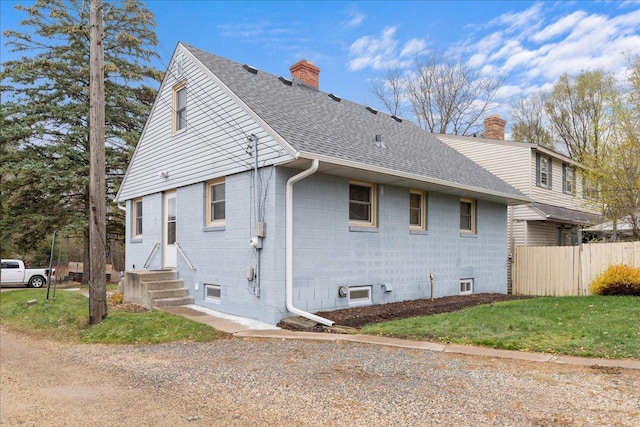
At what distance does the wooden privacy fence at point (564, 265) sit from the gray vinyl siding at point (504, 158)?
10.6 feet

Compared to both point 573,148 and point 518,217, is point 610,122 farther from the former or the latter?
point 573,148

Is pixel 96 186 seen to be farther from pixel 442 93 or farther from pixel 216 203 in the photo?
pixel 442 93

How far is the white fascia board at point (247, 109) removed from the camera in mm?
8562

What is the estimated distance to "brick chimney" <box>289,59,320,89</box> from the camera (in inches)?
600

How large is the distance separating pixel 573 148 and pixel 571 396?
31.6m

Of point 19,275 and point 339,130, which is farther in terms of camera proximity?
point 19,275

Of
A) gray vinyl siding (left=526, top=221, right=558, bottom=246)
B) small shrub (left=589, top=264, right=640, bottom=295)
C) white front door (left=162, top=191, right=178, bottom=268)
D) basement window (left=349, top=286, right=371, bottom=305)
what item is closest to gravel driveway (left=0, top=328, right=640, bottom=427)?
basement window (left=349, top=286, right=371, bottom=305)

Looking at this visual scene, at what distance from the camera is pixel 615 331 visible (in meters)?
7.35

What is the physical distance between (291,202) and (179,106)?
18.5 feet

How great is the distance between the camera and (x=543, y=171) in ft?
64.7

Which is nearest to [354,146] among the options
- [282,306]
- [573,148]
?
[282,306]

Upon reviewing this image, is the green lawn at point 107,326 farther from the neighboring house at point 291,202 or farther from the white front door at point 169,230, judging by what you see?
the white front door at point 169,230

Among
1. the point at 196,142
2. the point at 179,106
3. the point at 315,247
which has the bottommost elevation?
the point at 315,247

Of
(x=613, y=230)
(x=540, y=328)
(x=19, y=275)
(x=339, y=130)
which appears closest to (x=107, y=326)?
(x=339, y=130)
